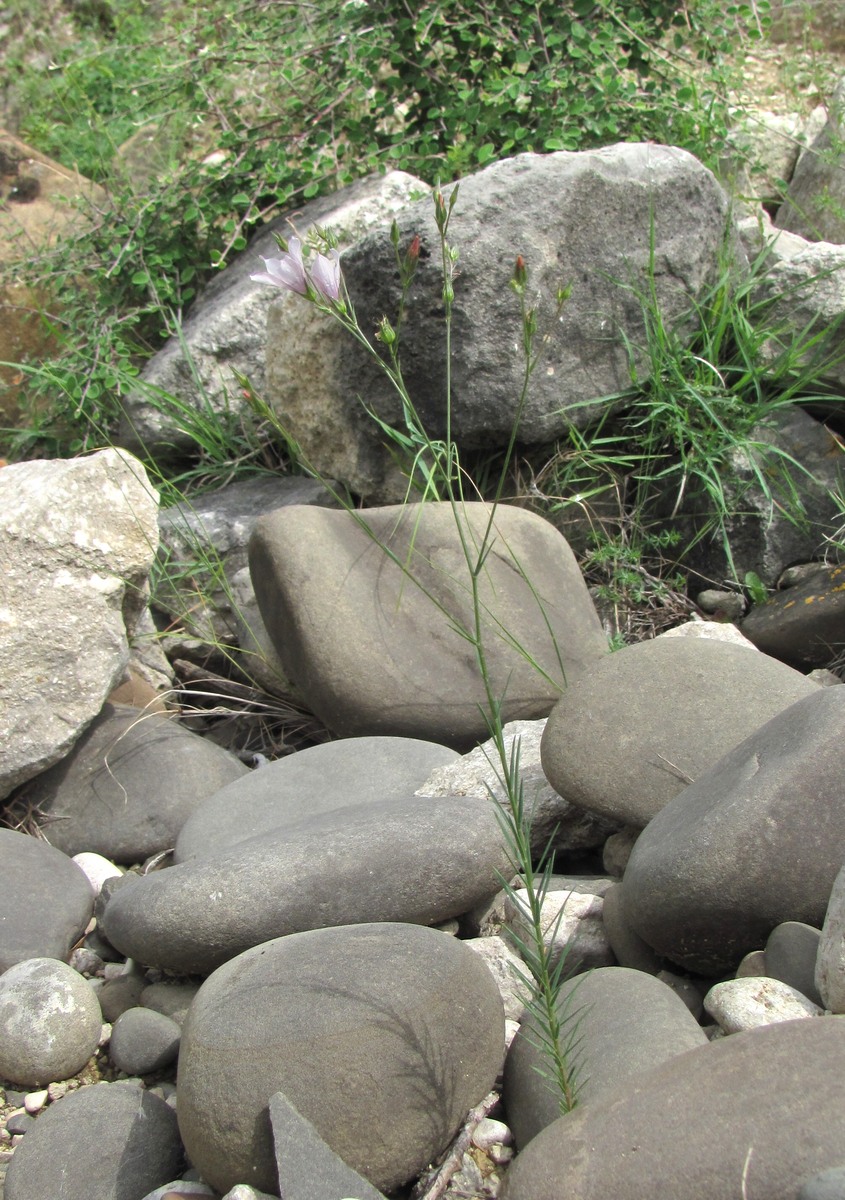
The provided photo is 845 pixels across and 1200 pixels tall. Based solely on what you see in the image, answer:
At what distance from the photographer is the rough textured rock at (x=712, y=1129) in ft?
4.23

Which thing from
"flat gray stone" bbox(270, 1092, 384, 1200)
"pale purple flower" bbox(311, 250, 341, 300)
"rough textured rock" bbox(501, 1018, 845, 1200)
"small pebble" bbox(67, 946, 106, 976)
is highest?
"pale purple flower" bbox(311, 250, 341, 300)

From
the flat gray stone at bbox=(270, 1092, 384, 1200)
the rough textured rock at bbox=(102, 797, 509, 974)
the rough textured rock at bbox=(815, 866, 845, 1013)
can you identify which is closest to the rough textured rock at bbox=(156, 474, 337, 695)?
the rough textured rock at bbox=(102, 797, 509, 974)

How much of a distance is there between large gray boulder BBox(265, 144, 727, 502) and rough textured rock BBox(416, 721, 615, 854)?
3.87 ft

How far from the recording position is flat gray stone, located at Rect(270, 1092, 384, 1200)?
149 centimetres

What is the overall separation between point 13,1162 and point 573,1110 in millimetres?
941

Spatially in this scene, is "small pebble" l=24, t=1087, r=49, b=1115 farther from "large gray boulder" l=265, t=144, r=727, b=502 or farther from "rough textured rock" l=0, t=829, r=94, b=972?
"large gray boulder" l=265, t=144, r=727, b=502

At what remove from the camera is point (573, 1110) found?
1481 mm

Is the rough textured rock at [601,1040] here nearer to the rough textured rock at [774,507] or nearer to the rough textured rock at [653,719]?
the rough textured rock at [653,719]

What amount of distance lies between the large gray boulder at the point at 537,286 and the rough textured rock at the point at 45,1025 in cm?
193

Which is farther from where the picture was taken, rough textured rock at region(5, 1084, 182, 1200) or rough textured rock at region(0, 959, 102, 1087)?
rough textured rock at region(0, 959, 102, 1087)

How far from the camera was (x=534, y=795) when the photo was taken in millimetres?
2436

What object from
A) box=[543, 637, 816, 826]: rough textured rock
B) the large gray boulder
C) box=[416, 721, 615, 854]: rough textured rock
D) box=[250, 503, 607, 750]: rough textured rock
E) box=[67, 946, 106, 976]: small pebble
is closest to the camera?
box=[543, 637, 816, 826]: rough textured rock

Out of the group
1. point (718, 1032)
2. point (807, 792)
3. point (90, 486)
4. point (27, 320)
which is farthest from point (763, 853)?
point (27, 320)

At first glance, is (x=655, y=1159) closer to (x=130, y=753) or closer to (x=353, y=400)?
(x=130, y=753)
